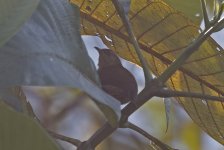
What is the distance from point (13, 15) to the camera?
0.76m

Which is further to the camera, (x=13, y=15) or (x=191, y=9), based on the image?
(x=191, y=9)

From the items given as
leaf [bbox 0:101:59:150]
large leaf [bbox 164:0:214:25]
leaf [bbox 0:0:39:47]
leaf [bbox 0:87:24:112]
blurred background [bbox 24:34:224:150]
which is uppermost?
leaf [bbox 0:0:39:47]

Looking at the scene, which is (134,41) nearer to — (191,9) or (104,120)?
(191,9)

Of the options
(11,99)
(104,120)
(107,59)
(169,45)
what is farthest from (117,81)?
(104,120)

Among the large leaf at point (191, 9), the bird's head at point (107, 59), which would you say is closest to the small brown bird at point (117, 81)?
the bird's head at point (107, 59)

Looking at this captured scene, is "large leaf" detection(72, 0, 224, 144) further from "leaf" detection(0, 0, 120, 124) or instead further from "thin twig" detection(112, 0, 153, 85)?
"leaf" detection(0, 0, 120, 124)

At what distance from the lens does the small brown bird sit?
0.96 m

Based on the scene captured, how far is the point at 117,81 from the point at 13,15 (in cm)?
26

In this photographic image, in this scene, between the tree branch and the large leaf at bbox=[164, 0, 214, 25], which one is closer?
the tree branch

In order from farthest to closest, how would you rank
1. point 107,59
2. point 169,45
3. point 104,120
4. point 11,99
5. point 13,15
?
point 104,120 < point 169,45 < point 107,59 < point 11,99 < point 13,15

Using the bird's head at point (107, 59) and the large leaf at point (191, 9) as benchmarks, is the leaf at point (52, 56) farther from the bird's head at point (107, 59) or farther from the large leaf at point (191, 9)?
the large leaf at point (191, 9)

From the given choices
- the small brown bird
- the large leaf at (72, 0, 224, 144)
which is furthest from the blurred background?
the small brown bird

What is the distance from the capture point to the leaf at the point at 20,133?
77 cm

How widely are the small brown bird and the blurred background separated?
3.82 ft
